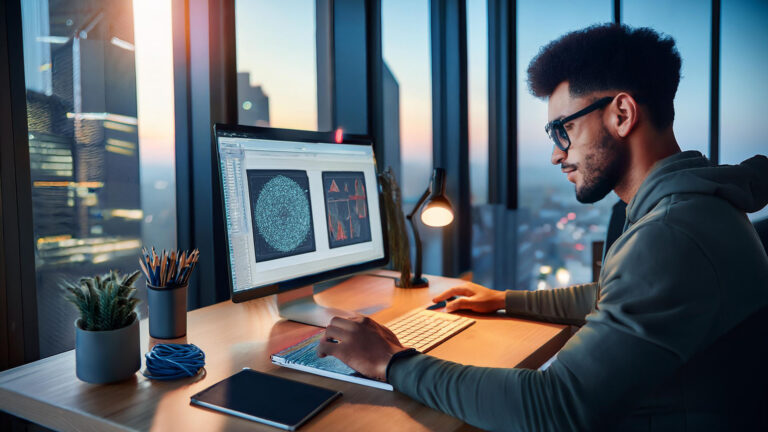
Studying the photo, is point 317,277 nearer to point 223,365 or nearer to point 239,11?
point 223,365

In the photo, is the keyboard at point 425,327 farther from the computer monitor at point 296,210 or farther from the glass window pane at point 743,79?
the glass window pane at point 743,79

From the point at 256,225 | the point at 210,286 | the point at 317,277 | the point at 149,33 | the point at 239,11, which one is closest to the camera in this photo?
the point at 256,225

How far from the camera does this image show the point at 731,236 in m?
0.77

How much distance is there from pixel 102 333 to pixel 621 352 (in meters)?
0.84

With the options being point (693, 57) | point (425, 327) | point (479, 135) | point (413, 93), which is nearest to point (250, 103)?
point (425, 327)

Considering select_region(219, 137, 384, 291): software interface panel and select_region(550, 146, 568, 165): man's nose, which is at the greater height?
select_region(550, 146, 568, 165): man's nose

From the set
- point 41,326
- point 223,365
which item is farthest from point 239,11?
point 223,365

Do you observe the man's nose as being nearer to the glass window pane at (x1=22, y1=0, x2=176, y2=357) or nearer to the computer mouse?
the computer mouse

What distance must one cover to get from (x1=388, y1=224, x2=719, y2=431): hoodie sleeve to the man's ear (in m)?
0.31

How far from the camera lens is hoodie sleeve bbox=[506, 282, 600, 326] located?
1295 mm

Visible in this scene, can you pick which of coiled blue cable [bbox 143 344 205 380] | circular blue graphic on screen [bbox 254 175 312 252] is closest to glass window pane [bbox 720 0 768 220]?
circular blue graphic on screen [bbox 254 175 312 252]

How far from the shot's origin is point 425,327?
118cm

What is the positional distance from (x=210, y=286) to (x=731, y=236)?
53.5 inches

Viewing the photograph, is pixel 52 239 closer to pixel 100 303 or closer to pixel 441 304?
pixel 100 303
